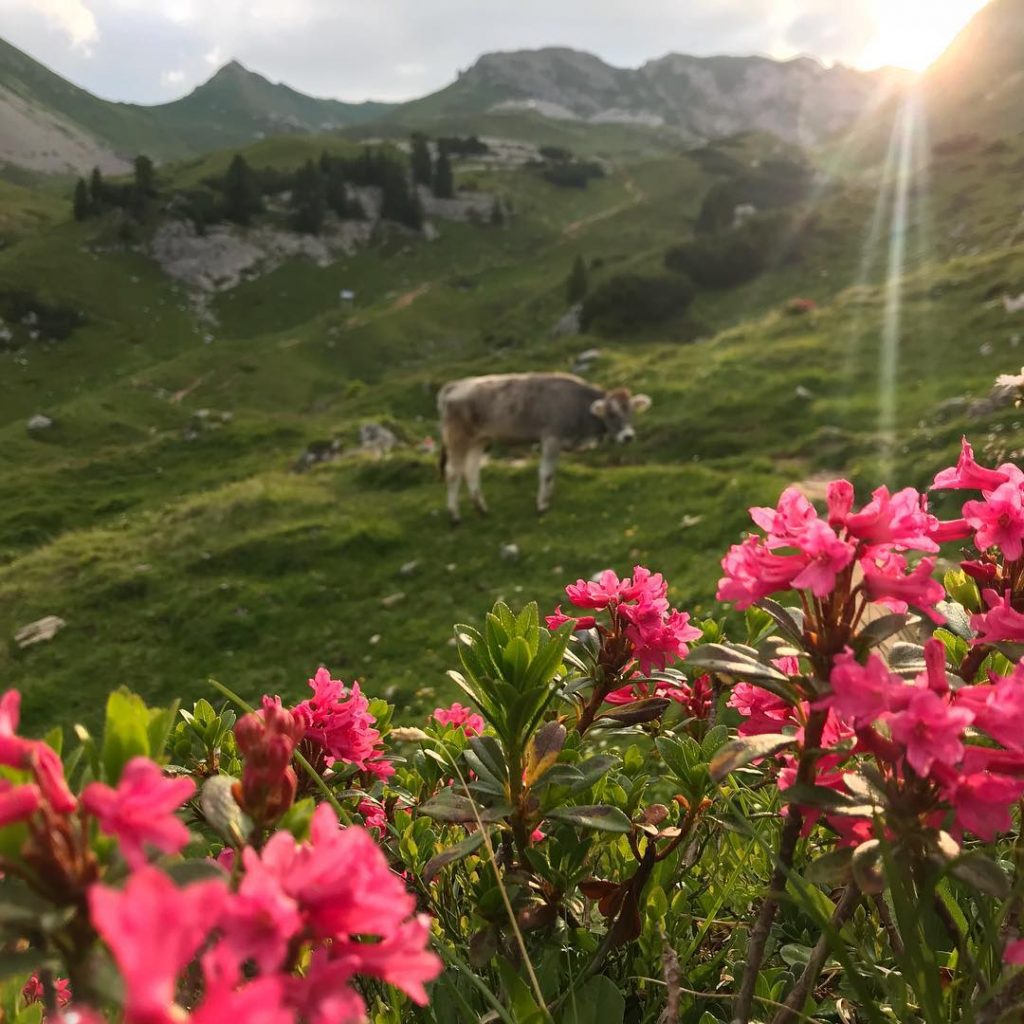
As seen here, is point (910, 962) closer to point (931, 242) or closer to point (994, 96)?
point (931, 242)

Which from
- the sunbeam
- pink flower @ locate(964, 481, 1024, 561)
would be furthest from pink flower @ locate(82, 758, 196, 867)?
the sunbeam

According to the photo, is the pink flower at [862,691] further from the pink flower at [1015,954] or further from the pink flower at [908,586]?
the pink flower at [1015,954]

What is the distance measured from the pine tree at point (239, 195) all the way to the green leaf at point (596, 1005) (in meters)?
68.7

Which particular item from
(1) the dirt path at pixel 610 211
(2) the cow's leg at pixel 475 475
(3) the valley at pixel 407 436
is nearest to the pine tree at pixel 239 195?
(3) the valley at pixel 407 436

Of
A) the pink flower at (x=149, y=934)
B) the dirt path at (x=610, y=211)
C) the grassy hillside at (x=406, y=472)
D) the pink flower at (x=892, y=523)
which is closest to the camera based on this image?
the pink flower at (x=149, y=934)

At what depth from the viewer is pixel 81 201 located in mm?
58531

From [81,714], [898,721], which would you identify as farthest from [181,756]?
[81,714]

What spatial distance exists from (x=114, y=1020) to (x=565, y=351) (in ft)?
103

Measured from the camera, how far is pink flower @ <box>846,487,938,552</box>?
1336 mm

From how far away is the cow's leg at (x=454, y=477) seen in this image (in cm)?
1595

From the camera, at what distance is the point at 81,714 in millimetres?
11758

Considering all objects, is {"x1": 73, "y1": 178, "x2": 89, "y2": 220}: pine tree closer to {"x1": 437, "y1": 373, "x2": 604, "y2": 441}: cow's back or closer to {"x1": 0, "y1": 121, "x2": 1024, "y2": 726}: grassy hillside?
{"x1": 0, "y1": 121, "x2": 1024, "y2": 726}: grassy hillside

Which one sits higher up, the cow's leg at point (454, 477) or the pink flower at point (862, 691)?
the pink flower at point (862, 691)

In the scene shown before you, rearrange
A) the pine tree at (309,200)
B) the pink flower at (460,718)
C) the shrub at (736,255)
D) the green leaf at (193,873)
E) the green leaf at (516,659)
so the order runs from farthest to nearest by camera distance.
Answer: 1. the pine tree at (309,200)
2. the shrub at (736,255)
3. the pink flower at (460,718)
4. the green leaf at (516,659)
5. the green leaf at (193,873)
